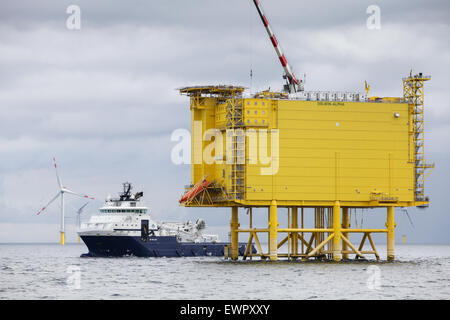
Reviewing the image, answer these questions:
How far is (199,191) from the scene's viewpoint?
77.5 meters

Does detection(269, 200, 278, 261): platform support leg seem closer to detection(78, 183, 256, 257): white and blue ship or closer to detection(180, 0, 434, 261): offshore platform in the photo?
detection(180, 0, 434, 261): offshore platform

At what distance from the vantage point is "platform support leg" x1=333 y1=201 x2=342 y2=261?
247ft

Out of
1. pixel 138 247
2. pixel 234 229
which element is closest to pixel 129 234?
pixel 138 247

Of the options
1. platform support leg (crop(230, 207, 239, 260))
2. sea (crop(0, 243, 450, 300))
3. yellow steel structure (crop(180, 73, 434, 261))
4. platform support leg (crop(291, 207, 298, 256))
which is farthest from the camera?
platform support leg (crop(230, 207, 239, 260))

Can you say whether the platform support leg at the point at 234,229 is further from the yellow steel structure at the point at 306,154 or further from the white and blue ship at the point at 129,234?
the white and blue ship at the point at 129,234

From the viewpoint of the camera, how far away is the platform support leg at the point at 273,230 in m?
73.7

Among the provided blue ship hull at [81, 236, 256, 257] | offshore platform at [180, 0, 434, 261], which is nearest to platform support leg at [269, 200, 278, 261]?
offshore platform at [180, 0, 434, 261]

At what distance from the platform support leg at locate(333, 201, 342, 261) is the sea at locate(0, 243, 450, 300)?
4.50 feet
